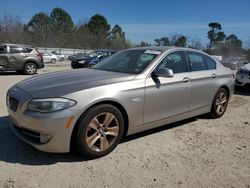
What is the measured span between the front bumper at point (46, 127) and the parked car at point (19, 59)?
35.5 feet

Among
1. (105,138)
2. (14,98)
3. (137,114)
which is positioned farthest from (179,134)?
(14,98)

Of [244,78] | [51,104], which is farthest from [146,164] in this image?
[244,78]

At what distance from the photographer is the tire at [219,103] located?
5.60 m

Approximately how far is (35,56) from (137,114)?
1168 centimetres

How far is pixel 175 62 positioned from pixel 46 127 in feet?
8.43

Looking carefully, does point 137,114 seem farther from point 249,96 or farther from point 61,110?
point 249,96

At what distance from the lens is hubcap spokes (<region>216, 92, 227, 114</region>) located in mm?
Result: 5695

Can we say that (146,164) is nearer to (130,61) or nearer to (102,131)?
(102,131)

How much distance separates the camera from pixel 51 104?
10.6 feet

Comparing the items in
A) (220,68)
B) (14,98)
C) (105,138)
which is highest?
(220,68)

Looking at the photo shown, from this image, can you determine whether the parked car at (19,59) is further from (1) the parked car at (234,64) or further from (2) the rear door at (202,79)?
(1) the parked car at (234,64)

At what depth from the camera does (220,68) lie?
575 centimetres

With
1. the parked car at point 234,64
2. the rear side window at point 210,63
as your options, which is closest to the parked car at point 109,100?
the rear side window at point 210,63

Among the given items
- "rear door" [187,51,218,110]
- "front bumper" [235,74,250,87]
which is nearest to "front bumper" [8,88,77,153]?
"rear door" [187,51,218,110]
